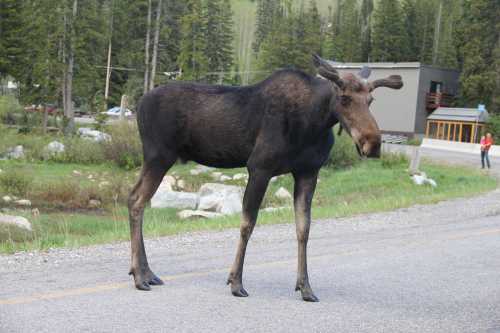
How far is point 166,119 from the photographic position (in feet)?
21.2

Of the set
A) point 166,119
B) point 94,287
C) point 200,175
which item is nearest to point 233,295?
point 94,287

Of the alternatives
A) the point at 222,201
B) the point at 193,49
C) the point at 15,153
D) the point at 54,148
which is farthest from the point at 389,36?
the point at 222,201

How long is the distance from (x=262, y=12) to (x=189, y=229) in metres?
140

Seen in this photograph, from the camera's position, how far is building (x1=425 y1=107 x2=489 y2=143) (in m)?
61.8

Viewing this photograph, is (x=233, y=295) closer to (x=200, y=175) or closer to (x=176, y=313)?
(x=176, y=313)

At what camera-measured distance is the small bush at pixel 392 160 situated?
3175cm

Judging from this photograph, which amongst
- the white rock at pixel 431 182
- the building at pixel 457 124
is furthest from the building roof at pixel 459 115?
the white rock at pixel 431 182

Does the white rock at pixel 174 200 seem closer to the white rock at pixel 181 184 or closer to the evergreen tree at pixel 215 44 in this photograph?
the white rock at pixel 181 184

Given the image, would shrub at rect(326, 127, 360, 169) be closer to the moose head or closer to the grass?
the grass

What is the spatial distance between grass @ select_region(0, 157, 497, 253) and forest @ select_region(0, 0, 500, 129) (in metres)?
20.4

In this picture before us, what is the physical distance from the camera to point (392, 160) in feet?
106

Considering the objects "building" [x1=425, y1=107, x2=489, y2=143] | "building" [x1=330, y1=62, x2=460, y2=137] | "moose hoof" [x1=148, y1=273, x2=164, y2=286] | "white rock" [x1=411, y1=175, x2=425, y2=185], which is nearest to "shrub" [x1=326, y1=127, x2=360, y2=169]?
"white rock" [x1=411, y1=175, x2=425, y2=185]

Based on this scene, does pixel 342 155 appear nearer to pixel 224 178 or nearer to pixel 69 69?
pixel 224 178

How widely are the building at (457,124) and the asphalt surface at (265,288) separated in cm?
5439
